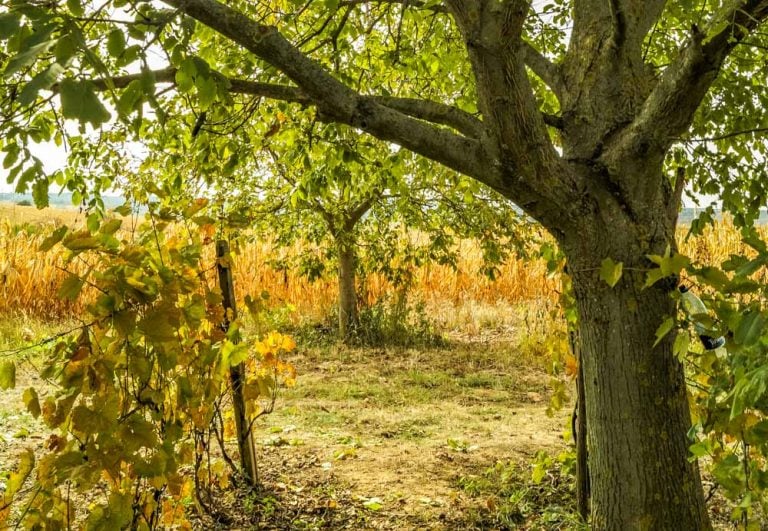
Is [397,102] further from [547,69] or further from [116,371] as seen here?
[116,371]

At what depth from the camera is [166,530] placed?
3.05m

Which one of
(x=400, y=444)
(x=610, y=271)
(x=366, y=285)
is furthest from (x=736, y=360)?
(x=366, y=285)

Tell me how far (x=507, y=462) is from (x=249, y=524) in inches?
64.8

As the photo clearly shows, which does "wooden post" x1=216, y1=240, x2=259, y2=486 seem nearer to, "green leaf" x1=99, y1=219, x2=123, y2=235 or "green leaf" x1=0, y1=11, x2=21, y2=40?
"green leaf" x1=99, y1=219, x2=123, y2=235

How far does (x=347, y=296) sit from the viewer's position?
8.35m

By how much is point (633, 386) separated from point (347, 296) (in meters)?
6.13

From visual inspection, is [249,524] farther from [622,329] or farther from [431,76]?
[431,76]

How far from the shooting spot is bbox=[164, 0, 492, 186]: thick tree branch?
192 centimetres

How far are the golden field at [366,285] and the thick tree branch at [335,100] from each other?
5.82 meters

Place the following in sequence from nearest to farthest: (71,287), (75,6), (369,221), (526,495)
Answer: (75,6) → (71,287) → (526,495) → (369,221)

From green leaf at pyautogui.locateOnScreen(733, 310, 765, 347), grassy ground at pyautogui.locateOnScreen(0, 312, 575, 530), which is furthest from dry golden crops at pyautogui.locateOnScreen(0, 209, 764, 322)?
green leaf at pyautogui.locateOnScreen(733, 310, 765, 347)

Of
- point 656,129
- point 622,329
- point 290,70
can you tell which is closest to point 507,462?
point 622,329

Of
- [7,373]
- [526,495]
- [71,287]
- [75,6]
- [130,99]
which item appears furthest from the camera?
[526,495]

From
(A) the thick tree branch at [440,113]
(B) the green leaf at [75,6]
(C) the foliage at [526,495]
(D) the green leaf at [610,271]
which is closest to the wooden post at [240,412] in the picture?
(C) the foliage at [526,495]
